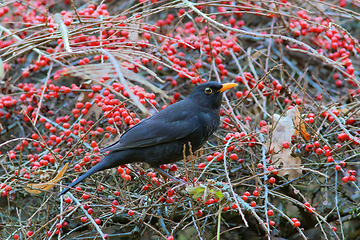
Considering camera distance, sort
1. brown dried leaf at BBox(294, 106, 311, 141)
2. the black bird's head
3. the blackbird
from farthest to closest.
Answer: the black bird's head → the blackbird → brown dried leaf at BBox(294, 106, 311, 141)

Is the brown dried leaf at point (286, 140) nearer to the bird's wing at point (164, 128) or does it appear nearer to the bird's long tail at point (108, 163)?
the bird's wing at point (164, 128)

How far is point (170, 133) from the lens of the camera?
296 cm

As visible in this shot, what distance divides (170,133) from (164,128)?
0.07m

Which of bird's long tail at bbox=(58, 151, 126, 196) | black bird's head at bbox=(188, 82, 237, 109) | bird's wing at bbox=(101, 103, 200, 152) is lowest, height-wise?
bird's long tail at bbox=(58, 151, 126, 196)

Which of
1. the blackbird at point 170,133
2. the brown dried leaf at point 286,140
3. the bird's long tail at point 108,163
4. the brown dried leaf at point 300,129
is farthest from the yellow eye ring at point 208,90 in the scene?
the bird's long tail at point 108,163

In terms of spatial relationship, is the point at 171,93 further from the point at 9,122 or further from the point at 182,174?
the point at 9,122

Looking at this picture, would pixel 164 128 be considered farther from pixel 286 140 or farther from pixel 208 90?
pixel 286 140

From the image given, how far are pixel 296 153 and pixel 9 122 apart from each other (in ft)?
8.52

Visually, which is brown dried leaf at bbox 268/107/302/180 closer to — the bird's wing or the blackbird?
the blackbird

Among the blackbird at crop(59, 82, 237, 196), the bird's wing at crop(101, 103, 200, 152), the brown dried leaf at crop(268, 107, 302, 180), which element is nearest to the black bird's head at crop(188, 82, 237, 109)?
the blackbird at crop(59, 82, 237, 196)

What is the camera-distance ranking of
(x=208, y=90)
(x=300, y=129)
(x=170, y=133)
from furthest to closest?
(x=208, y=90) → (x=170, y=133) → (x=300, y=129)

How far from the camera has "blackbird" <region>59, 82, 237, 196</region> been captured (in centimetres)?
286

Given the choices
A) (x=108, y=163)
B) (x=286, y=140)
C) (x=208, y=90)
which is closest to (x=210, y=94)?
(x=208, y=90)

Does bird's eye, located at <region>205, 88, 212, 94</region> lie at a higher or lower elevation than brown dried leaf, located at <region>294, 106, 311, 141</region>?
higher
